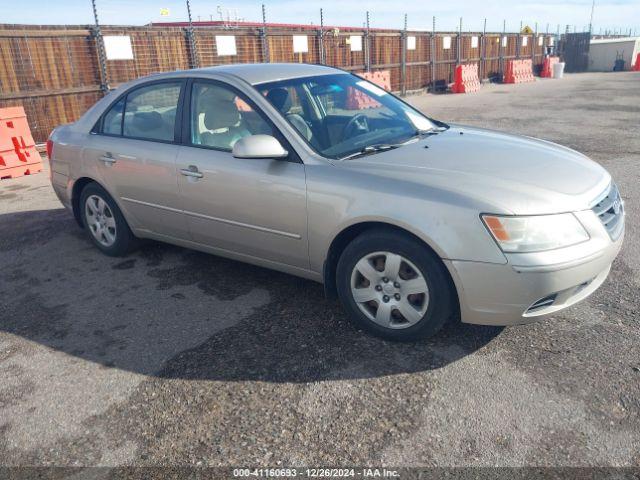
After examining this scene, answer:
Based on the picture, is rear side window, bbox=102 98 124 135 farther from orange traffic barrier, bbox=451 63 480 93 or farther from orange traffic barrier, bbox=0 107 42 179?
orange traffic barrier, bbox=451 63 480 93

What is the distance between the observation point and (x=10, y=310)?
4.09 metres

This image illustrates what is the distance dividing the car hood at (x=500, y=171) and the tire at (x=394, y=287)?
0.40 metres

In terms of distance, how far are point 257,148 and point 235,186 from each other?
0.45m

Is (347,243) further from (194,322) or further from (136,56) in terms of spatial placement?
(136,56)

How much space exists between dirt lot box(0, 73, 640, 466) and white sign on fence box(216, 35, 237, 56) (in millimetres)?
10655

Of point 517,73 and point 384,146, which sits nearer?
point 384,146

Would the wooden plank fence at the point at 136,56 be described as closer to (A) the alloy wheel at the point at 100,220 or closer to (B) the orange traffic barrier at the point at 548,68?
(A) the alloy wheel at the point at 100,220

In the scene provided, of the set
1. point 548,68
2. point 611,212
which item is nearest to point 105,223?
point 611,212

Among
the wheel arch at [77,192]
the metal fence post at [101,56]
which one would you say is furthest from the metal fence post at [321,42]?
the wheel arch at [77,192]

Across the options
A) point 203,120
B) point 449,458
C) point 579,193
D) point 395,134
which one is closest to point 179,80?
point 203,120

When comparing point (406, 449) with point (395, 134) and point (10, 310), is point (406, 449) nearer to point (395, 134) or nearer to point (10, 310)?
point (395, 134)

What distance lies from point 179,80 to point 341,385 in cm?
271

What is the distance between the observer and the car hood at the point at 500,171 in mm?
2926

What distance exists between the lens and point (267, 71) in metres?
4.15
